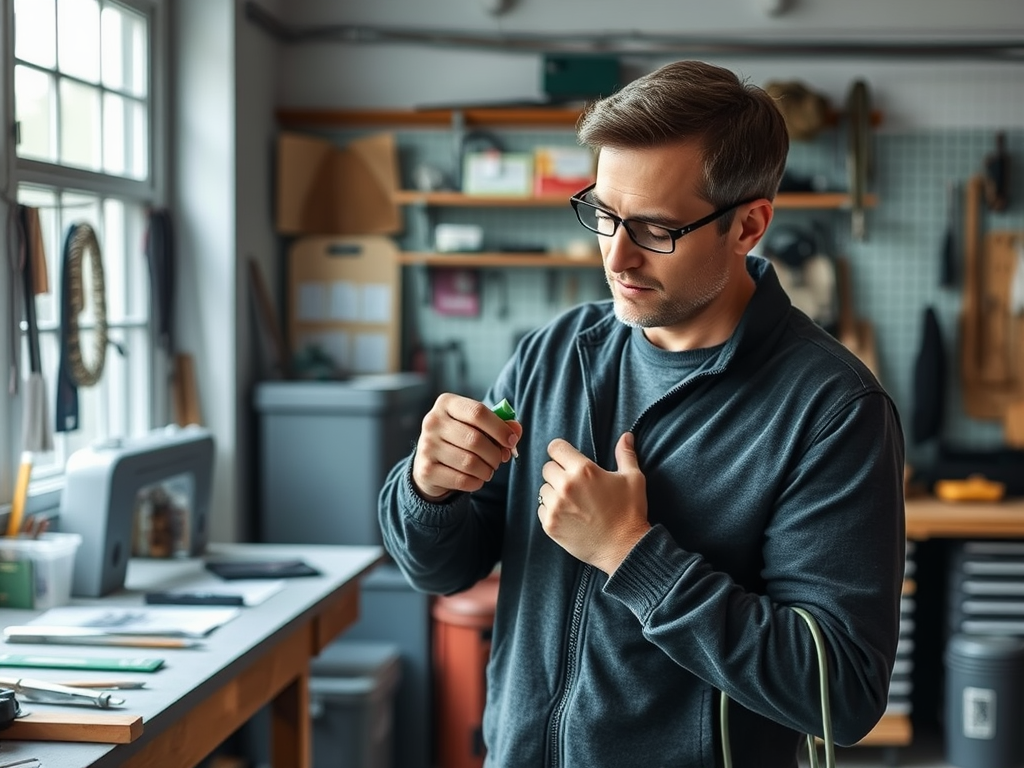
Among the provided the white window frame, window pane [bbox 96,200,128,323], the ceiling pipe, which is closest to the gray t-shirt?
the white window frame

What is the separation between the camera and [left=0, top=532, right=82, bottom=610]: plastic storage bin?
101 inches

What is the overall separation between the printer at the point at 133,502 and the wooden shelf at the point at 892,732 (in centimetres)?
240

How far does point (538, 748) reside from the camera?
5.41 ft

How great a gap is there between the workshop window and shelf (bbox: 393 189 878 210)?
3.13 ft

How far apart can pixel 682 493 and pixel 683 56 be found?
128 inches

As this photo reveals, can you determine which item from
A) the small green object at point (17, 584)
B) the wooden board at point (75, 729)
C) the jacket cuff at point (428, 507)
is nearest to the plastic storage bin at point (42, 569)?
the small green object at point (17, 584)

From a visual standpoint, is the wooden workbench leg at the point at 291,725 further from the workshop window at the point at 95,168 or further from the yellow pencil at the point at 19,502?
the workshop window at the point at 95,168

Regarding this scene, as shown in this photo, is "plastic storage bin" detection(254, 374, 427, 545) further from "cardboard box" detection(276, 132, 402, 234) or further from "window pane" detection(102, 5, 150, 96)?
"window pane" detection(102, 5, 150, 96)

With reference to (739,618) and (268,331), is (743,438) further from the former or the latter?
(268,331)

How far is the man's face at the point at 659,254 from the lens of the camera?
5.03ft

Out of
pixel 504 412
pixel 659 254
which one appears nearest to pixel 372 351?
pixel 504 412

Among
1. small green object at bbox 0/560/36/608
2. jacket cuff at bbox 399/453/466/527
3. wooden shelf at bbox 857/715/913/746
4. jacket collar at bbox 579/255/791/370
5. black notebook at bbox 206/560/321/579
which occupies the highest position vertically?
jacket collar at bbox 579/255/791/370

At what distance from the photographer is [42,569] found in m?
2.57

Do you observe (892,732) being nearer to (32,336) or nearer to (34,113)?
(32,336)
